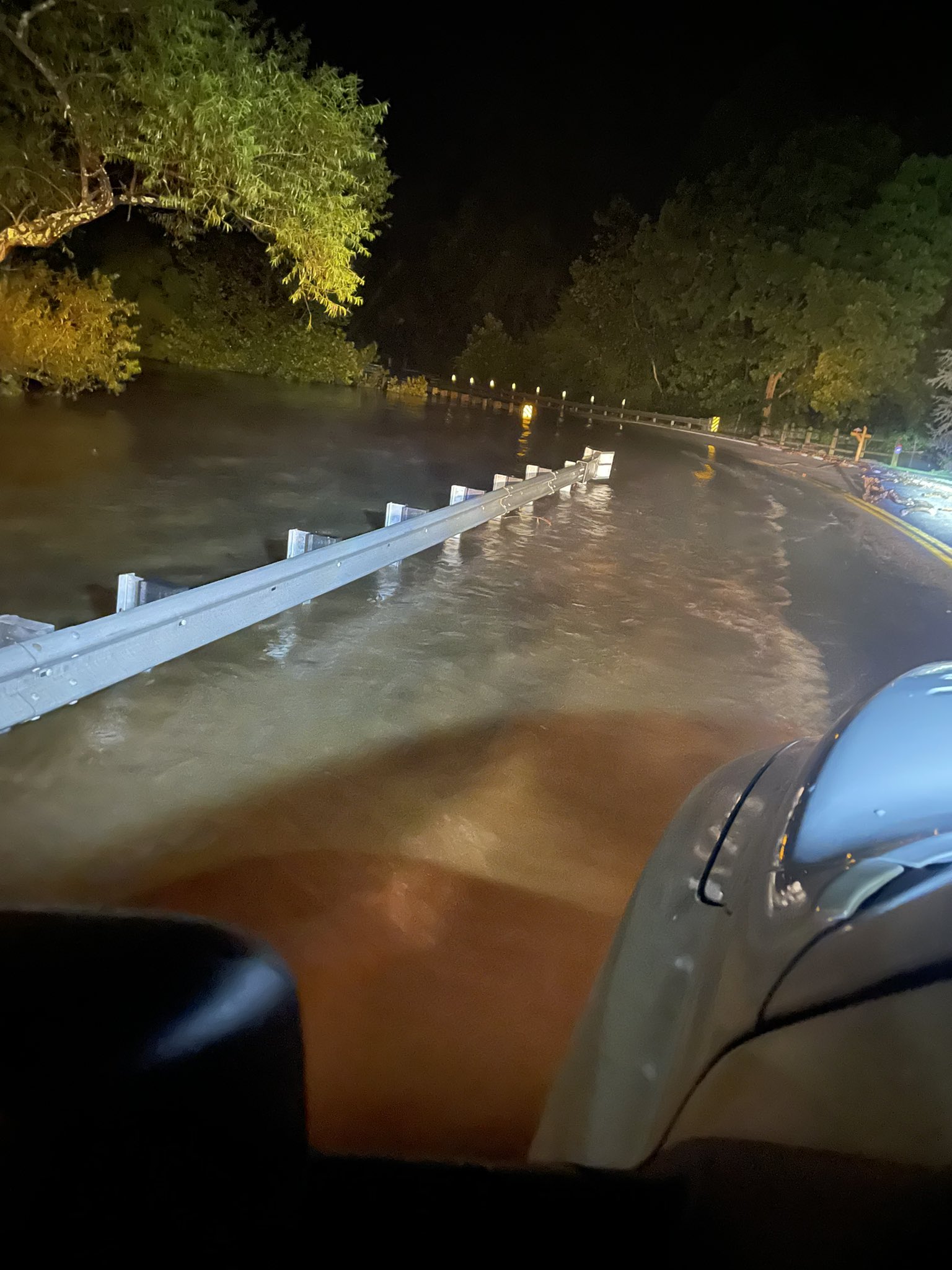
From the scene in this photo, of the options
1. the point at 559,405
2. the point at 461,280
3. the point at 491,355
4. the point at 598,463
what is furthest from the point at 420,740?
the point at 461,280

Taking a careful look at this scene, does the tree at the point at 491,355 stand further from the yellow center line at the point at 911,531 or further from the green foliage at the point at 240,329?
the yellow center line at the point at 911,531

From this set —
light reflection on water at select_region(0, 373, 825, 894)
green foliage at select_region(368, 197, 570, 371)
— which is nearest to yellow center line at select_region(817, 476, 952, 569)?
light reflection on water at select_region(0, 373, 825, 894)

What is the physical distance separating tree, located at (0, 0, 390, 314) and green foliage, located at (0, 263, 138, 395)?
2473mm

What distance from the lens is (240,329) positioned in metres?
41.0

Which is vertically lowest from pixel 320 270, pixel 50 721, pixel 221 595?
pixel 50 721

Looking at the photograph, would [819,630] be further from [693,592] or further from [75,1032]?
[75,1032]

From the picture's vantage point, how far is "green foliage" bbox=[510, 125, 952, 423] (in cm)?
4066

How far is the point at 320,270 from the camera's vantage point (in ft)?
51.8

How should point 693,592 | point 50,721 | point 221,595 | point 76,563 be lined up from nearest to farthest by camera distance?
1. point 50,721
2. point 221,595
3. point 76,563
4. point 693,592

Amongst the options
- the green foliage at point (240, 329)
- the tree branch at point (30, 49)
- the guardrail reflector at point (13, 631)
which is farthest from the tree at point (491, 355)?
the guardrail reflector at point (13, 631)

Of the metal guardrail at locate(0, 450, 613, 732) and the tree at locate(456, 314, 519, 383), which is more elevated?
the tree at locate(456, 314, 519, 383)

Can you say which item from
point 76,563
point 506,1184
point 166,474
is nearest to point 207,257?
point 166,474

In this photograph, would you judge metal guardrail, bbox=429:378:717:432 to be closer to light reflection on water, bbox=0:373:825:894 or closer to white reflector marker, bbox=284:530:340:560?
light reflection on water, bbox=0:373:825:894

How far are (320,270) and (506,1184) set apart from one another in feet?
52.8
